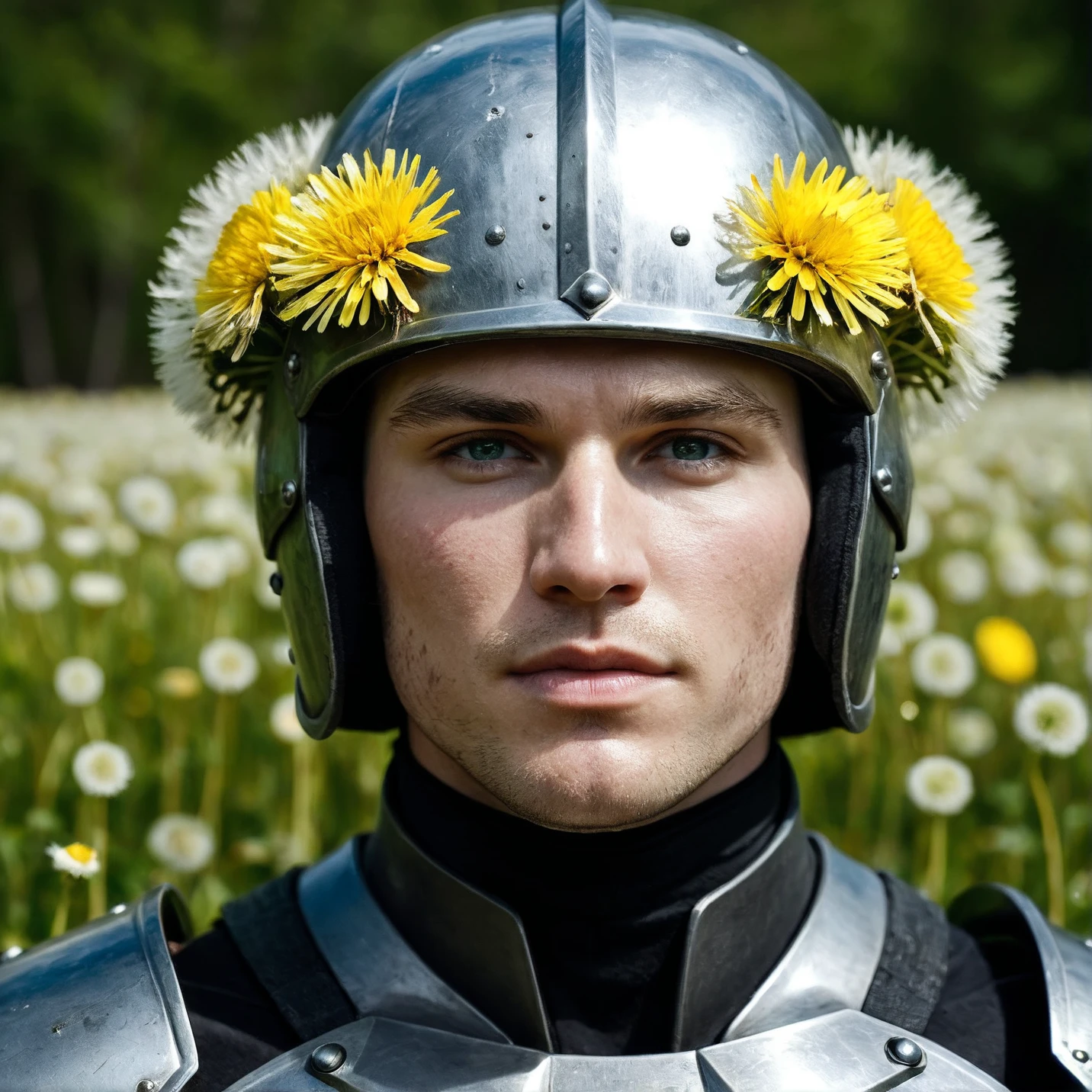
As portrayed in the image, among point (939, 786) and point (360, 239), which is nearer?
point (360, 239)

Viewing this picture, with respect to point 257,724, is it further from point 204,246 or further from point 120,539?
point 204,246

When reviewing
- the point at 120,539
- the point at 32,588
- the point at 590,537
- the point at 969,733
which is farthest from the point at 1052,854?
the point at 120,539

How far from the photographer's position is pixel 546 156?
79.9 inches

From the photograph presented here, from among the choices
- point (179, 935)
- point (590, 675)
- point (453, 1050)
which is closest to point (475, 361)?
point (590, 675)

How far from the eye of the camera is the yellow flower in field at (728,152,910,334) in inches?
77.4

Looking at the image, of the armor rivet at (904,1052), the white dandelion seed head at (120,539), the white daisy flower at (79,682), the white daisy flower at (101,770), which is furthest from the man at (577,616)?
the white dandelion seed head at (120,539)

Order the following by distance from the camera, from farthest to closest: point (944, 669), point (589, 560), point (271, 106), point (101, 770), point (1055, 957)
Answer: point (271, 106), point (944, 669), point (101, 770), point (1055, 957), point (589, 560)

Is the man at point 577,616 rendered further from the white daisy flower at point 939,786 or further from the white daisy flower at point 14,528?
the white daisy flower at point 14,528

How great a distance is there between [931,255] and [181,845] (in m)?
2.12

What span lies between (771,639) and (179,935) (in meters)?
1.14

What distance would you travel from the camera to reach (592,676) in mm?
1873

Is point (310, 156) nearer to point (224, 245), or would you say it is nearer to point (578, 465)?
point (224, 245)

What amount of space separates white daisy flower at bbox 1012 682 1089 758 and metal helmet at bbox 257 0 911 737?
0.81 metres

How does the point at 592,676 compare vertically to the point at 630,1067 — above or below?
above
